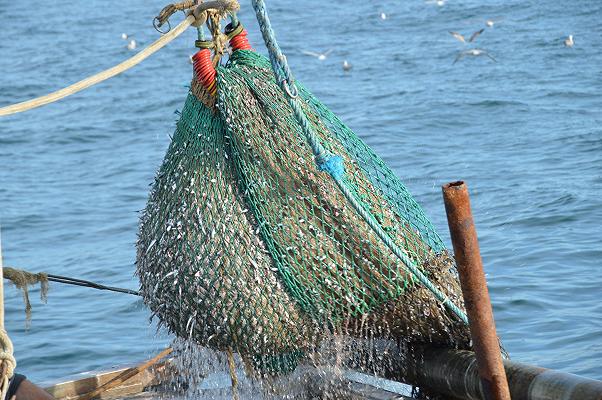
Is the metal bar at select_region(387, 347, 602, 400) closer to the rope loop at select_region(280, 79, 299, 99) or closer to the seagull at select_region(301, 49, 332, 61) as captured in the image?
the rope loop at select_region(280, 79, 299, 99)

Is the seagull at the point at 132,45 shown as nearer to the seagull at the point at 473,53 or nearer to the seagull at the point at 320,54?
the seagull at the point at 320,54

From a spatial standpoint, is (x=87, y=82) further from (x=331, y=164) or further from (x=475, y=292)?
(x=475, y=292)

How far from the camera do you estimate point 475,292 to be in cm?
368

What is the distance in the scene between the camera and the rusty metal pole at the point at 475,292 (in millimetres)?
3639

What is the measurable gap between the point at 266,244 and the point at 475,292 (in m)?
0.78

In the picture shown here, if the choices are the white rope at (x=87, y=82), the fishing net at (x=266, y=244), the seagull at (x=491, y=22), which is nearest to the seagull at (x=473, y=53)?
the seagull at (x=491, y=22)

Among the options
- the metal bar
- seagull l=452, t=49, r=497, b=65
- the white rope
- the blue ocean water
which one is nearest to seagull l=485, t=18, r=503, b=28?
the blue ocean water

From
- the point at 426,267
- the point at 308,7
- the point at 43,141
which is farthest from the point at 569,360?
the point at 308,7

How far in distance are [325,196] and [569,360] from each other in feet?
9.15

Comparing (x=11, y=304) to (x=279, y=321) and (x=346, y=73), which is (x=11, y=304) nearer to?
(x=279, y=321)

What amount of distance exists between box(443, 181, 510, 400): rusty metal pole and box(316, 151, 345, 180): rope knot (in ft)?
1.28

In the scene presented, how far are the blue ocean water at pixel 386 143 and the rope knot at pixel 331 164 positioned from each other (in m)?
2.09

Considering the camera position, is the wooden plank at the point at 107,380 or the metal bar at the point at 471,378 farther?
the wooden plank at the point at 107,380

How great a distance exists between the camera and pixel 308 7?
25562 mm
